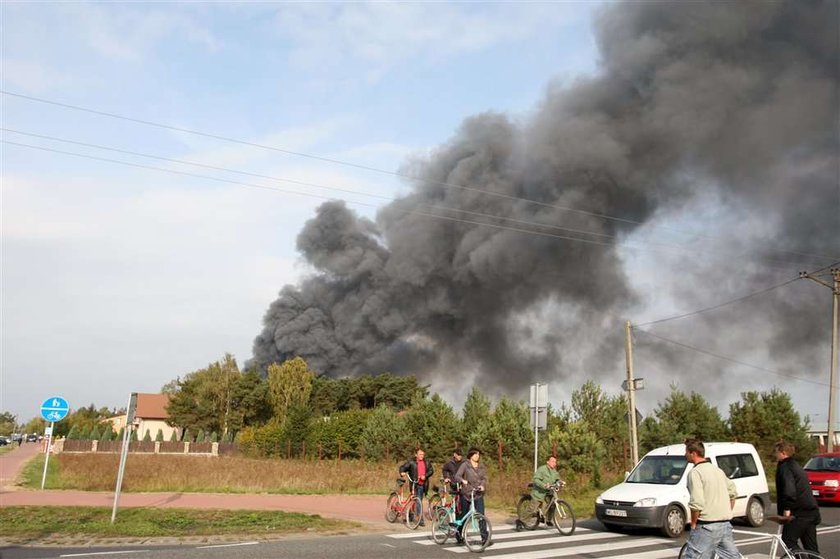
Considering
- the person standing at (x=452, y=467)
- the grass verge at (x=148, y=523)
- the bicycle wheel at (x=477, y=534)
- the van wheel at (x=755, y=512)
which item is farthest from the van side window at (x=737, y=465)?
the grass verge at (x=148, y=523)

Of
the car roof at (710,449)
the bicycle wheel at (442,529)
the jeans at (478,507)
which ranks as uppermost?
the car roof at (710,449)

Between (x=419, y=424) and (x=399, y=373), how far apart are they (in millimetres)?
37050

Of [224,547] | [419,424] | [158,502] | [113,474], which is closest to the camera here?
[224,547]

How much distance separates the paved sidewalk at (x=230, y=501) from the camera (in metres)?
13.8

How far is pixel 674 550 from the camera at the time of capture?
31.0 ft

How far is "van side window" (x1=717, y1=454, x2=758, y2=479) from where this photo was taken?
12.1 metres

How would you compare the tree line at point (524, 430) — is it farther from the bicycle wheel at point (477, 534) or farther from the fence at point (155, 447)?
the bicycle wheel at point (477, 534)

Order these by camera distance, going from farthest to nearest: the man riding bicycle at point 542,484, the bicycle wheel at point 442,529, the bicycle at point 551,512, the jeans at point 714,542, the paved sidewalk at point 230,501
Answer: the paved sidewalk at point 230,501 < the man riding bicycle at point 542,484 < the bicycle at point 551,512 < the bicycle wheel at point 442,529 < the jeans at point 714,542

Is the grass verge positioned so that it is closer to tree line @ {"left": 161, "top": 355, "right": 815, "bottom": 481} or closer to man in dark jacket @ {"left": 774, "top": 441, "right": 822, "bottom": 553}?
man in dark jacket @ {"left": 774, "top": 441, "right": 822, "bottom": 553}

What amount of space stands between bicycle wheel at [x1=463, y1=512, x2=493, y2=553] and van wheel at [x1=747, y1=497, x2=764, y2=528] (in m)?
5.97

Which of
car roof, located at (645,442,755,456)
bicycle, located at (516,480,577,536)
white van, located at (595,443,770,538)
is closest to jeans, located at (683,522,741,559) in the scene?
white van, located at (595,443,770,538)

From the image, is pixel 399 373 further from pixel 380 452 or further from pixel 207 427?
pixel 380 452

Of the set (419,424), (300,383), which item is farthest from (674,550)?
(300,383)

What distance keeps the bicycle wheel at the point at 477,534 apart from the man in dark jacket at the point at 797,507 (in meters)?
4.12
